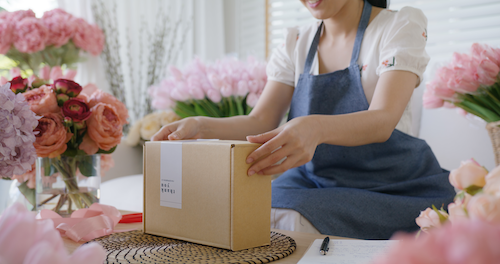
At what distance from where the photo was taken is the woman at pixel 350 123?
910 mm

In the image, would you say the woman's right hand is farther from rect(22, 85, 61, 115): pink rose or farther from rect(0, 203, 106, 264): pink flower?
rect(0, 203, 106, 264): pink flower

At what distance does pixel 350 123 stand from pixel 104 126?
516 millimetres

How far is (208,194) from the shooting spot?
620 mm

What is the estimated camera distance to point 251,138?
0.64m

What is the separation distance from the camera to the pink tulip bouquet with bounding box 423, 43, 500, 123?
1009mm

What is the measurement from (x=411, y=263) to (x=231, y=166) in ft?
1.52

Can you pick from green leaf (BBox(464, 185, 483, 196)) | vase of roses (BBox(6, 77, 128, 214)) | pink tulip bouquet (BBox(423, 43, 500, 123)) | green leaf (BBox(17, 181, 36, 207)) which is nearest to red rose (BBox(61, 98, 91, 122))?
vase of roses (BBox(6, 77, 128, 214))

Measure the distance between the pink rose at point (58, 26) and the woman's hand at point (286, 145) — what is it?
4.34ft

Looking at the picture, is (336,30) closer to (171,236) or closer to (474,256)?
(171,236)

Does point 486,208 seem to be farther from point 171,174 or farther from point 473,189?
point 171,174

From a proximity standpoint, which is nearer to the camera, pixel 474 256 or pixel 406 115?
pixel 474 256

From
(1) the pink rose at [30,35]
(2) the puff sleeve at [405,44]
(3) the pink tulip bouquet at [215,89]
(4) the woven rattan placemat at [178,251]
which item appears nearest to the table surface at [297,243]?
(4) the woven rattan placemat at [178,251]

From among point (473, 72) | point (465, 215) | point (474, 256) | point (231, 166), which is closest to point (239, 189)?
point (231, 166)

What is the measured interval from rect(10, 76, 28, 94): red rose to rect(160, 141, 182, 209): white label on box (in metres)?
0.40
